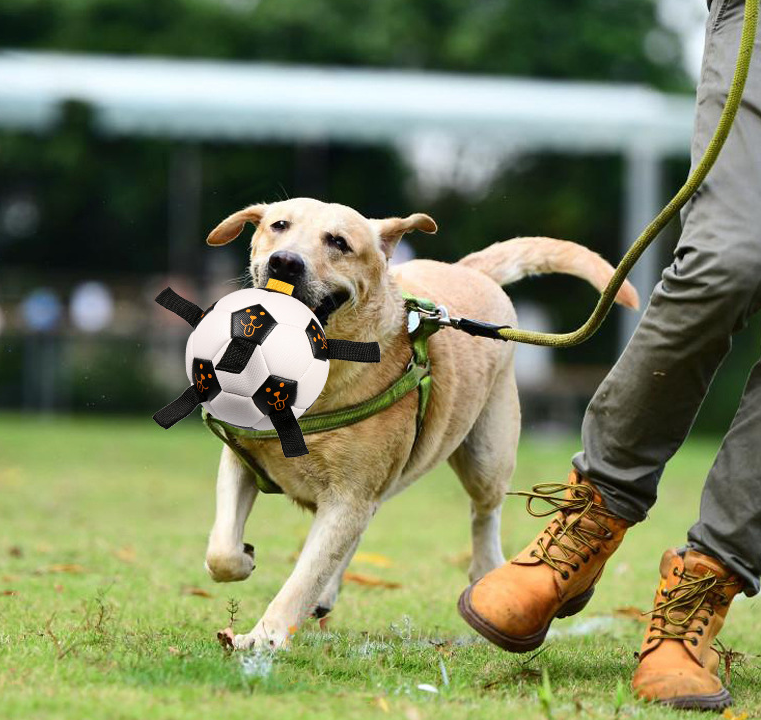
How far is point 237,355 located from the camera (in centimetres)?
326

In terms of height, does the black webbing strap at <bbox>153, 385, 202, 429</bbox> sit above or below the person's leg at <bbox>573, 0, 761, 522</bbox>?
below

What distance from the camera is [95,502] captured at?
820 cm

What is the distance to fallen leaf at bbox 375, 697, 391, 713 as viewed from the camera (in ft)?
8.86

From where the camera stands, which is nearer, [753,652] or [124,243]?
[753,652]

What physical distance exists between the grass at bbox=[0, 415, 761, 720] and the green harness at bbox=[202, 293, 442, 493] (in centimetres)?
55

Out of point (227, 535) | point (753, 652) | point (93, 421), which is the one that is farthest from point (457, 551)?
point (93, 421)

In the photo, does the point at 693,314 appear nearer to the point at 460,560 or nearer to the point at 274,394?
the point at 274,394

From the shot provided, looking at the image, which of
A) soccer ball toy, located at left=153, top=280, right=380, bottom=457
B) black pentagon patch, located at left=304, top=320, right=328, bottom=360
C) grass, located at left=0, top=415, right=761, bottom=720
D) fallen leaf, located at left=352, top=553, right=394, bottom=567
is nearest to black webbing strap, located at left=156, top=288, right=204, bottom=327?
soccer ball toy, located at left=153, top=280, right=380, bottom=457

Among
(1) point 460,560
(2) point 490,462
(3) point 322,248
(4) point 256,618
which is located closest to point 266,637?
(4) point 256,618

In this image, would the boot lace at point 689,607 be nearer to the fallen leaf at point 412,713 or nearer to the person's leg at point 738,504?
the person's leg at point 738,504

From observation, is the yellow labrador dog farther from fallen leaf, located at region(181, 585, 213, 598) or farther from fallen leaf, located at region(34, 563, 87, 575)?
fallen leaf, located at region(34, 563, 87, 575)

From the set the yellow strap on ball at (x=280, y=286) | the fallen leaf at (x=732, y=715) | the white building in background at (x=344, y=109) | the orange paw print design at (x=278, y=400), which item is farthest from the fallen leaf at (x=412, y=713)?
the white building in background at (x=344, y=109)

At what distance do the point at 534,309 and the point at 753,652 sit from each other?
663 inches

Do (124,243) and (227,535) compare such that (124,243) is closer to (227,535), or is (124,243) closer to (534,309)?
(534,309)
